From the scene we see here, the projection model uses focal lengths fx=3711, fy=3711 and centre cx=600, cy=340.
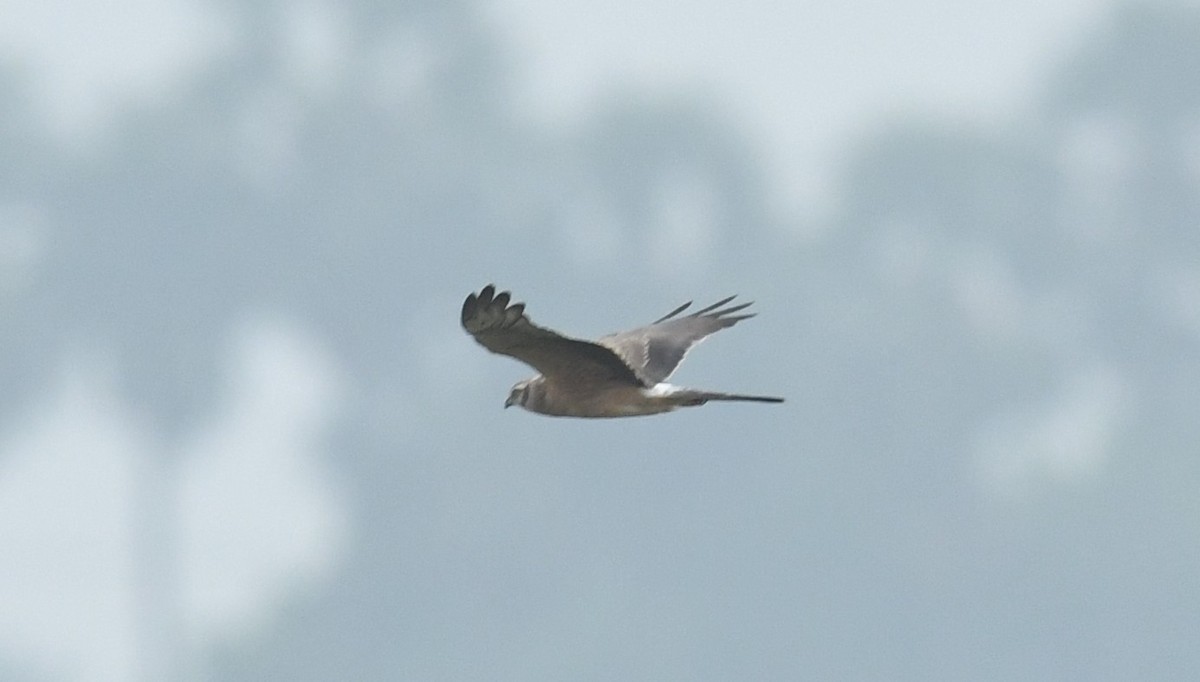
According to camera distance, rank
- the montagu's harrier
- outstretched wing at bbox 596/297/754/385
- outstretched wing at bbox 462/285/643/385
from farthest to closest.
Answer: outstretched wing at bbox 596/297/754/385, the montagu's harrier, outstretched wing at bbox 462/285/643/385

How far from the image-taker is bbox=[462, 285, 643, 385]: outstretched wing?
14797mm

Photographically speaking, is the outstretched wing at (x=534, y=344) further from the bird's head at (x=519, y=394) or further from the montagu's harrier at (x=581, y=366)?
the bird's head at (x=519, y=394)

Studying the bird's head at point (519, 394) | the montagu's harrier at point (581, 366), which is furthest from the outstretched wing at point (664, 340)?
the bird's head at point (519, 394)

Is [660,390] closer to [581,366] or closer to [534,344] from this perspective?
[581,366]

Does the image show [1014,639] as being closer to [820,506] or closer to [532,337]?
[820,506]

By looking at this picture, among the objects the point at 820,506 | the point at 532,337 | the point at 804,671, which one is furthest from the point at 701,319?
the point at 820,506

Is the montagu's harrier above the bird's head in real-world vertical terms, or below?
below

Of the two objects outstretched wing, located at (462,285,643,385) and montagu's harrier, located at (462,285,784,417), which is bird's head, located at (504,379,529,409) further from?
outstretched wing, located at (462,285,643,385)

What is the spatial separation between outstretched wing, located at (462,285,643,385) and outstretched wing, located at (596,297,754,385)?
345 millimetres

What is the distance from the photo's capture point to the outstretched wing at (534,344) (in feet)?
48.5

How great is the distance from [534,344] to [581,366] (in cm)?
46

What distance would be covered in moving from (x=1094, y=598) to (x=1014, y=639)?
4923 mm

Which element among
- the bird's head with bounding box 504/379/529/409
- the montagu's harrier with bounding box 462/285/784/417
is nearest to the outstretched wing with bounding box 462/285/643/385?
the montagu's harrier with bounding box 462/285/784/417

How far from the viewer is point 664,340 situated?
17344 millimetres
